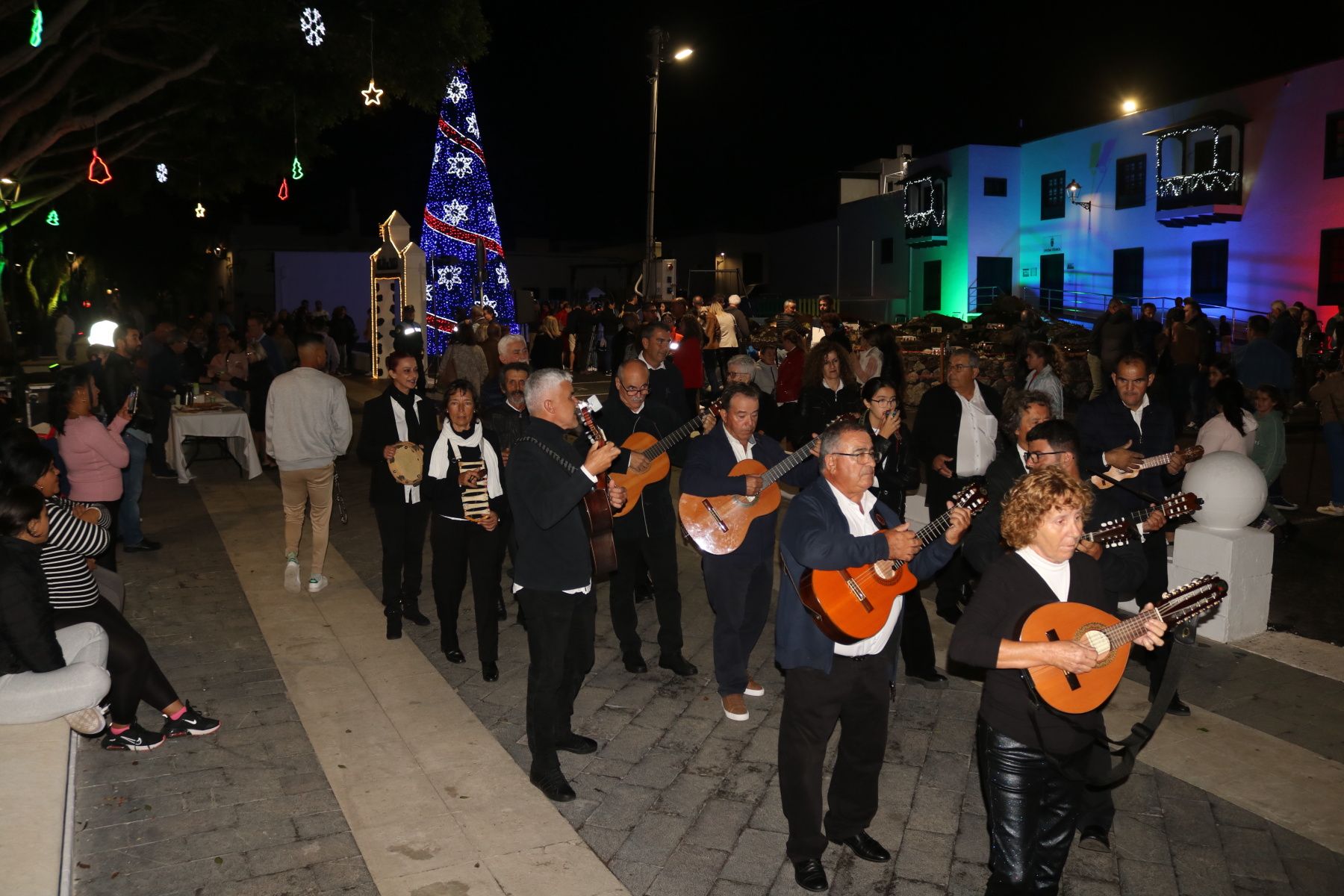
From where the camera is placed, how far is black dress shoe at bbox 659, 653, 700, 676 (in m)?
6.85

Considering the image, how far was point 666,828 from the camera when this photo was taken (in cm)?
491

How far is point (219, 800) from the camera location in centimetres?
516

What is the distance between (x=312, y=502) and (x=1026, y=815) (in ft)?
21.2

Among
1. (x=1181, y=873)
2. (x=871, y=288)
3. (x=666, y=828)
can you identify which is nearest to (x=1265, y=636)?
(x=1181, y=873)

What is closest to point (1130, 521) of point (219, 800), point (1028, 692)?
point (1028, 692)

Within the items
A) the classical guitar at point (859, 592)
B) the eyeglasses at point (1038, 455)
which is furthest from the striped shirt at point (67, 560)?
the eyeglasses at point (1038, 455)

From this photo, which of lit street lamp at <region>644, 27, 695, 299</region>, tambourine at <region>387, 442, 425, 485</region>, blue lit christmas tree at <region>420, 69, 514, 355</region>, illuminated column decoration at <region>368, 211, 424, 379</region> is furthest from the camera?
blue lit christmas tree at <region>420, 69, 514, 355</region>

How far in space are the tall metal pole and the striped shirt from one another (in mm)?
15541

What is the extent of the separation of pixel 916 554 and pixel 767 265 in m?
48.6

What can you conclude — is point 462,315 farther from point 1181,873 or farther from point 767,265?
point 767,265

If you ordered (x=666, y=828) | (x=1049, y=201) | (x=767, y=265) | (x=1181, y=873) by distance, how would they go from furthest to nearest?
(x=767, y=265), (x=1049, y=201), (x=666, y=828), (x=1181, y=873)

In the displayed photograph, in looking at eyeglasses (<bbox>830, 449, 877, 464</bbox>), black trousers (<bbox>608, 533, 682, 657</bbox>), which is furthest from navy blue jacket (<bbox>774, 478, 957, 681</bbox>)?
black trousers (<bbox>608, 533, 682, 657</bbox>)

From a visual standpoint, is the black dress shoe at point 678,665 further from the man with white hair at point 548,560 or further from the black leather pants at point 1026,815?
the black leather pants at point 1026,815

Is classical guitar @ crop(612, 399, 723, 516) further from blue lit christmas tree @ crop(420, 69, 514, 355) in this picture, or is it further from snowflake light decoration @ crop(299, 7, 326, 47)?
blue lit christmas tree @ crop(420, 69, 514, 355)
